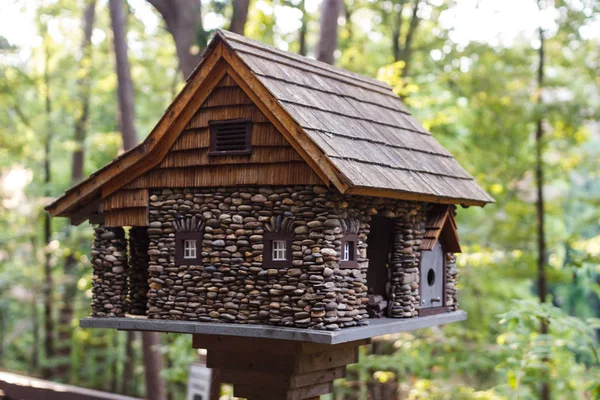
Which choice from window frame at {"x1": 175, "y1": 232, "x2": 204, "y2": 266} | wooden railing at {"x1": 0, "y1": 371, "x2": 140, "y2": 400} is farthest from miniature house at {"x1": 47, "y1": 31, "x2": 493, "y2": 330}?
wooden railing at {"x1": 0, "y1": 371, "x2": 140, "y2": 400}

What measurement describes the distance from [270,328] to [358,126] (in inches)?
81.3

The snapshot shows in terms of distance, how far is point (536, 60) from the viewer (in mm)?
15148

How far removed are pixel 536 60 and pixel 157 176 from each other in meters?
10.5

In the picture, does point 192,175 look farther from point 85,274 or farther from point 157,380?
point 85,274

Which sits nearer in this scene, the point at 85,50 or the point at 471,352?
the point at 471,352

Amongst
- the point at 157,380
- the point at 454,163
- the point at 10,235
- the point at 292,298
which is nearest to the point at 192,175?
the point at 292,298

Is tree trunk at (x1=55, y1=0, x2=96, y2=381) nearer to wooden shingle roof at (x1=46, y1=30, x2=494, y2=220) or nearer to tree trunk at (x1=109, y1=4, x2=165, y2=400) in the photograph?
tree trunk at (x1=109, y1=4, x2=165, y2=400)

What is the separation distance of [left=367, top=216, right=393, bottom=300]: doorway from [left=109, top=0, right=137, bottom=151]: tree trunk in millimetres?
5000

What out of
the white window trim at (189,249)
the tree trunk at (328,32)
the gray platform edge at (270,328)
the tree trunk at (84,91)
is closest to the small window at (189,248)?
the white window trim at (189,249)

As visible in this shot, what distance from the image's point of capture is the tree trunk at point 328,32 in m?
11.3

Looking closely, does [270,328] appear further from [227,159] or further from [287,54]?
[287,54]

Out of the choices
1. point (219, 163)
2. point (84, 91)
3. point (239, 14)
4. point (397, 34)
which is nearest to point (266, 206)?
point (219, 163)

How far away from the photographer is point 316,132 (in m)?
6.04

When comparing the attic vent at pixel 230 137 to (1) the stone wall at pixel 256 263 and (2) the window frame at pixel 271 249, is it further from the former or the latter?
(2) the window frame at pixel 271 249
